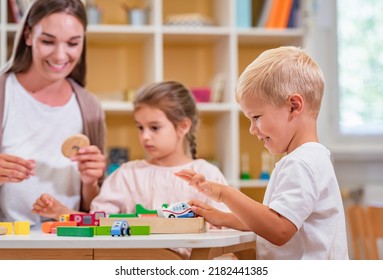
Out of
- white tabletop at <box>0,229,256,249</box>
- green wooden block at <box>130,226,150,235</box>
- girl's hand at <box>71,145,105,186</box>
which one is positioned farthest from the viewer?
girl's hand at <box>71,145,105,186</box>

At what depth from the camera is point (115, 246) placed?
1161mm

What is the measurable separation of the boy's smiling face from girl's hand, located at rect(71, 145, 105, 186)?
19.4 inches

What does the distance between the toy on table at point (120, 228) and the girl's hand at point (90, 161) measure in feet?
1.52

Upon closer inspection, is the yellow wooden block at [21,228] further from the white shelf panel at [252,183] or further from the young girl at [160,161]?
the white shelf panel at [252,183]

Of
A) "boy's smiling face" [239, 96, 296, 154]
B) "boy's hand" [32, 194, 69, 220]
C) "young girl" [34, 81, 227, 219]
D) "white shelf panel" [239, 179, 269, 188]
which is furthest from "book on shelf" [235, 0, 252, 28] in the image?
"boy's smiling face" [239, 96, 296, 154]

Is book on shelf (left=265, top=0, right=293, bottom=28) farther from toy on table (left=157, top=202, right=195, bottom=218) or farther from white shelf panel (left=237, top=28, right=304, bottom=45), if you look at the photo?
toy on table (left=157, top=202, right=195, bottom=218)

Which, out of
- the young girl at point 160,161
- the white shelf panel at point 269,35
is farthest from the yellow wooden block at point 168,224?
the white shelf panel at point 269,35

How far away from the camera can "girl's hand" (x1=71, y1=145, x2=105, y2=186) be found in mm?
1694

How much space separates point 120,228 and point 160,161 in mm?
623

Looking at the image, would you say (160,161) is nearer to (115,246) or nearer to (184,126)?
(184,126)

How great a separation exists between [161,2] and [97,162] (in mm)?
1347

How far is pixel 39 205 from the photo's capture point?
1589 millimetres

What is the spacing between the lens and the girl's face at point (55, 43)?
1.74m
